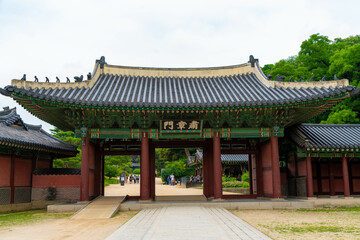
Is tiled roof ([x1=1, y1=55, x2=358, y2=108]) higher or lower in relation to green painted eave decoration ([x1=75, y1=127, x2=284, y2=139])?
higher

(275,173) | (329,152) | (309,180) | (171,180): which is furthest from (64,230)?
(171,180)

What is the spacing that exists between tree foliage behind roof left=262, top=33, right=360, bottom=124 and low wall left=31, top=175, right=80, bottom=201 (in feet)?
84.7

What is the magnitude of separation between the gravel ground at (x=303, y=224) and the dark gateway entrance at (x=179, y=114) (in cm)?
276

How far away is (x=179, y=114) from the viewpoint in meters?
16.0

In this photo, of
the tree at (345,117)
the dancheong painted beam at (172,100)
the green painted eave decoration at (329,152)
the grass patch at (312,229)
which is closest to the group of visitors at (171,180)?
the tree at (345,117)

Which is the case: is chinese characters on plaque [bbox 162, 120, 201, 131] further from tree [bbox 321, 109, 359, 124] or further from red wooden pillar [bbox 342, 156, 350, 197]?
tree [bbox 321, 109, 359, 124]

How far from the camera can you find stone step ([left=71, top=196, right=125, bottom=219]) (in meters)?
12.7

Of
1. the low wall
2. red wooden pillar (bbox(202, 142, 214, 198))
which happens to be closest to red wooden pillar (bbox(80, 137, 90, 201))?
the low wall

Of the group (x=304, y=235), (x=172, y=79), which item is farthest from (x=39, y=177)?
(x=304, y=235)

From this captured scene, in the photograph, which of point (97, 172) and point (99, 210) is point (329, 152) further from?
point (97, 172)

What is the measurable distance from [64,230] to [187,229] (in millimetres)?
3963

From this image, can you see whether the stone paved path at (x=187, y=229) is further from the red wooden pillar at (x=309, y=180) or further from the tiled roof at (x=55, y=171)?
the tiled roof at (x=55, y=171)

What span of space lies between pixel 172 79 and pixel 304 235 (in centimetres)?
1319

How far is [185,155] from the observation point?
5872 centimetres
